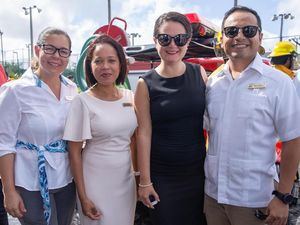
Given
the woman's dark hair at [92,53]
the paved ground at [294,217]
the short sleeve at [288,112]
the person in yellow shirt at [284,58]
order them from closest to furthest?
1. the short sleeve at [288,112]
2. the woman's dark hair at [92,53]
3. the paved ground at [294,217]
4. the person in yellow shirt at [284,58]

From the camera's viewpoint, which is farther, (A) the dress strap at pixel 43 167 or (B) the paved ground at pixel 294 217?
(B) the paved ground at pixel 294 217

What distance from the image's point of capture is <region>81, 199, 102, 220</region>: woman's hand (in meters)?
2.11

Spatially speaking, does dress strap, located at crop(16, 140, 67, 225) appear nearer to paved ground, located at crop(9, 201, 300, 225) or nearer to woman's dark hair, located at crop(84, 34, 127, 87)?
woman's dark hair, located at crop(84, 34, 127, 87)

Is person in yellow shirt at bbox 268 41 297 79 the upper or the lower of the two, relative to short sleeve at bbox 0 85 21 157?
upper

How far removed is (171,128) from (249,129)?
1.59 ft

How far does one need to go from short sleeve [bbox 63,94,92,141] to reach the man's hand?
116 cm

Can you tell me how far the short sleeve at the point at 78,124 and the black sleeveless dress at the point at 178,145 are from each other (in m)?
0.42

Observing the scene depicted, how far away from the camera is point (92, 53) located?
2.21 m

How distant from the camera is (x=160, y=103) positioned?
81.9 inches

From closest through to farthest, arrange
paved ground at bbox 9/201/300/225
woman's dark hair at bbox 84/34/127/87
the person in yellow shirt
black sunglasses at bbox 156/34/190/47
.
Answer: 1. black sunglasses at bbox 156/34/190/47
2. woman's dark hair at bbox 84/34/127/87
3. paved ground at bbox 9/201/300/225
4. the person in yellow shirt

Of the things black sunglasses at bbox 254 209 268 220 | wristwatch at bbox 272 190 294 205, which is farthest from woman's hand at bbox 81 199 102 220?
wristwatch at bbox 272 190 294 205

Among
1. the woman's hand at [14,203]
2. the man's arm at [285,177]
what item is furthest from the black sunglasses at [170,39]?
the woman's hand at [14,203]

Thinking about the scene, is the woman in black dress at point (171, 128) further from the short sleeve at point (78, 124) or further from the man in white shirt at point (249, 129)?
the short sleeve at point (78, 124)

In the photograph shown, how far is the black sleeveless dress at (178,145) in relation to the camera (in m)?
2.08
